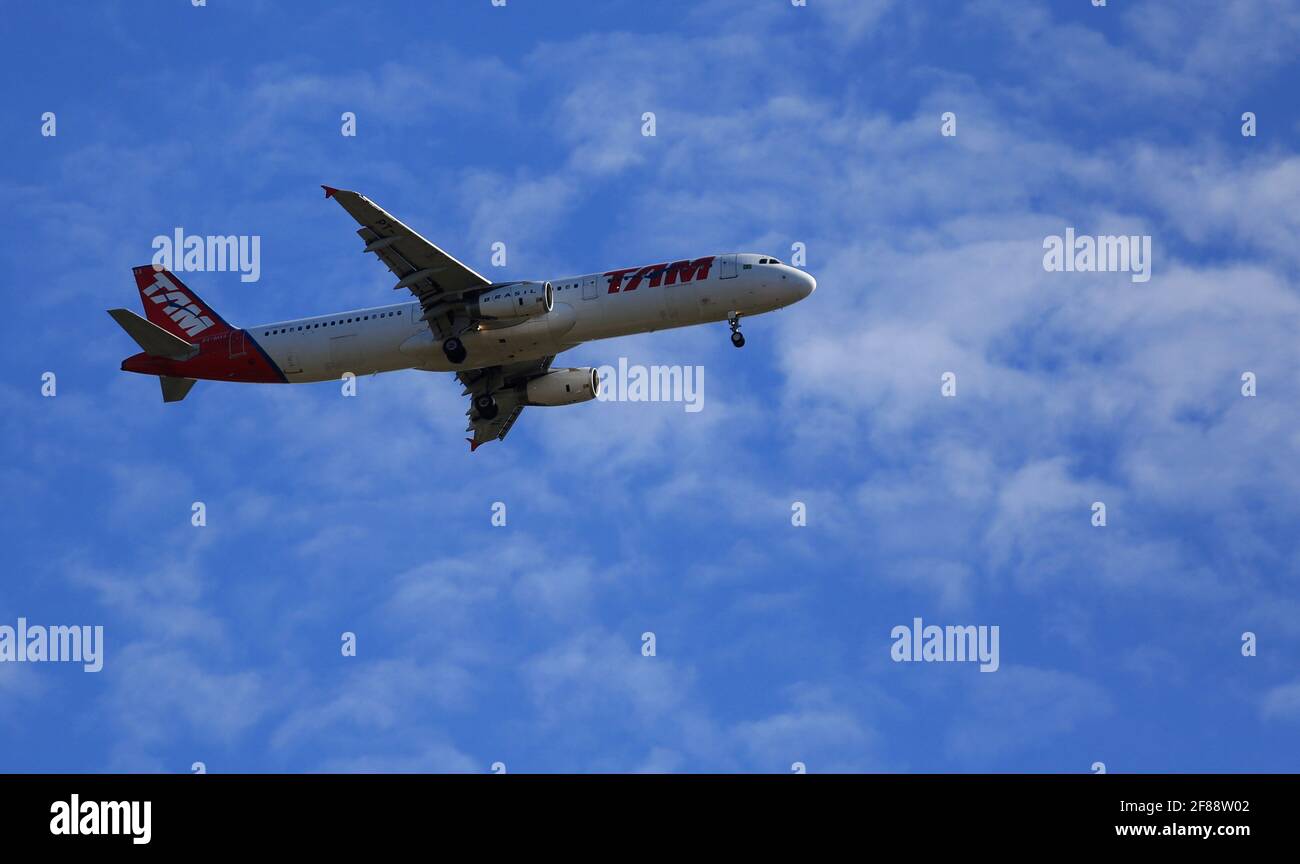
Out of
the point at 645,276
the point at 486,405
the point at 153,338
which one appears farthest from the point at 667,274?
the point at 153,338

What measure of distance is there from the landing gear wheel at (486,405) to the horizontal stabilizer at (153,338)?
40.9 feet

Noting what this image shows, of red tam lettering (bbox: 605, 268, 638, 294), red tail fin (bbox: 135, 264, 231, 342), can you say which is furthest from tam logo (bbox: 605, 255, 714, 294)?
red tail fin (bbox: 135, 264, 231, 342)

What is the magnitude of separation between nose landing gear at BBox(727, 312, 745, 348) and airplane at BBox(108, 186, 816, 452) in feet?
0.16

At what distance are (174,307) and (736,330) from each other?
25.8m

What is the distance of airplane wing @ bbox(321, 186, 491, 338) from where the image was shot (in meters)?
62.4

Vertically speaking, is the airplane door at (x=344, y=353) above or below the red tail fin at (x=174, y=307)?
below

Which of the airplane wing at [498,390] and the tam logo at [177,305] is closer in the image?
the tam logo at [177,305]

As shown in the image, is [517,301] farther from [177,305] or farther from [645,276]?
[177,305]

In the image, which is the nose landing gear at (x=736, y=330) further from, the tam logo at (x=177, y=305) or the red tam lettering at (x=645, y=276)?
the tam logo at (x=177, y=305)

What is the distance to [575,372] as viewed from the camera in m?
70.8

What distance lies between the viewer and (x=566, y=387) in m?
70.5

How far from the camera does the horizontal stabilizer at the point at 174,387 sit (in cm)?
6744

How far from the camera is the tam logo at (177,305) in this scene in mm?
69312

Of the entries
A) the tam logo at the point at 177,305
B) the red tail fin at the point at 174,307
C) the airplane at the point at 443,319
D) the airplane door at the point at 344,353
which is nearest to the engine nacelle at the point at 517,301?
the airplane at the point at 443,319
